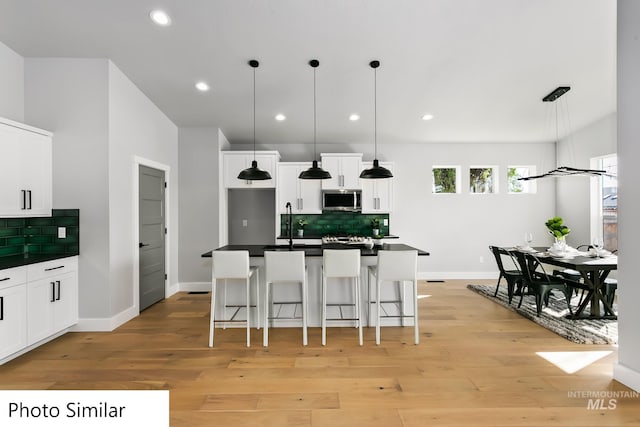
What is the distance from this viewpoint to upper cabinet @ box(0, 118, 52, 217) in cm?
309

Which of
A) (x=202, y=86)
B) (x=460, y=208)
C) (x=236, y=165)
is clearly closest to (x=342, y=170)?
(x=236, y=165)

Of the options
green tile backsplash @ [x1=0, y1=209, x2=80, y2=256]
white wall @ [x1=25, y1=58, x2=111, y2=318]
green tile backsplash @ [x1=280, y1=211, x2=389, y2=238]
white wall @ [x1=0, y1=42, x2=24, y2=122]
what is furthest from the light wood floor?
green tile backsplash @ [x1=280, y1=211, x2=389, y2=238]

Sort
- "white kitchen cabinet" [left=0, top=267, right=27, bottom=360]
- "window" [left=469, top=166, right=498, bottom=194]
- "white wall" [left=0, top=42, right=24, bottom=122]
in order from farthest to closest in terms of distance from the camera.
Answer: "window" [left=469, top=166, right=498, bottom=194] → "white wall" [left=0, top=42, right=24, bottom=122] → "white kitchen cabinet" [left=0, top=267, right=27, bottom=360]

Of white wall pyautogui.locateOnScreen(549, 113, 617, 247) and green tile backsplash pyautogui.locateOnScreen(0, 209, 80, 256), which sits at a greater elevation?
white wall pyautogui.locateOnScreen(549, 113, 617, 247)

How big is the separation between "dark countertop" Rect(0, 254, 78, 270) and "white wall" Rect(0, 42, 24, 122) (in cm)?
148

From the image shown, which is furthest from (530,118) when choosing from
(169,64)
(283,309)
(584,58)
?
(169,64)

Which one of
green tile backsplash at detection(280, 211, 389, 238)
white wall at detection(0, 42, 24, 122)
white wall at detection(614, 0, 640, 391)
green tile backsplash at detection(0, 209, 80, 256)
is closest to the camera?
white wall at detection(614, 0, 640, 391)

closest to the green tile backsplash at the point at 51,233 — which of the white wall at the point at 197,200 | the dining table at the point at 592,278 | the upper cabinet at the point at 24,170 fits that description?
the upper cabinet at the point at 24,170

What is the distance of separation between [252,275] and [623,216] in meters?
3.44

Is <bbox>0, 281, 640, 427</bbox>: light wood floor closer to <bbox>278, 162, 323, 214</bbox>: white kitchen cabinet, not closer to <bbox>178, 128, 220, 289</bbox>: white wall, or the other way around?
<bbox>178, 128, 220, 289</bbox>: white wall

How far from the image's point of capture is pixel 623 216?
2514 mm

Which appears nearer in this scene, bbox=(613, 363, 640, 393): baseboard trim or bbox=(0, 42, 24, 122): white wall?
bbox=(613, 363, 640, 393): baseboard trim

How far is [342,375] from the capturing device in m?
2.71

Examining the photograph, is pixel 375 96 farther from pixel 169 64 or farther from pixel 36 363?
pixel 36 363
